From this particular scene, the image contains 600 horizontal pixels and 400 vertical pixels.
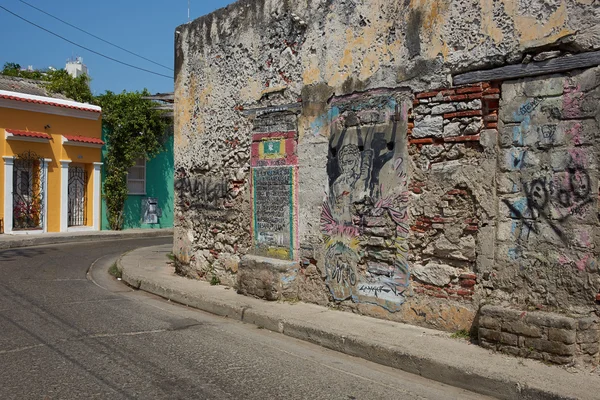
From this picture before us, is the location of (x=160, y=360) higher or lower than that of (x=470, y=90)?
lower

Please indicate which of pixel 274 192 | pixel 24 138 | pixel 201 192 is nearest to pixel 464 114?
pixel 274 192

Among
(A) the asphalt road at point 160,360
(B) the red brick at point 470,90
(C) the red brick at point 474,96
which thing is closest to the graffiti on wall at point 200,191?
(A) the asphalt road at point 160,360

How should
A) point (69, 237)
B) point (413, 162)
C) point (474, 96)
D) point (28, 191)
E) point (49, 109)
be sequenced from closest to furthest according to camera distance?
1. point (474, 96)
2. point (413, 162)
3. point (69, 237)
4. point (28, 191)
5. point (49, 109)

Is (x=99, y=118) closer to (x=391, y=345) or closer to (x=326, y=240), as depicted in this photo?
(x=326, y=240)

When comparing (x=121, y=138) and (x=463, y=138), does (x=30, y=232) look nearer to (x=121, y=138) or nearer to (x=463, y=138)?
(x=121, y=138)

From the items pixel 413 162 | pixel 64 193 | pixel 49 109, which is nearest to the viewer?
pixel 413 162

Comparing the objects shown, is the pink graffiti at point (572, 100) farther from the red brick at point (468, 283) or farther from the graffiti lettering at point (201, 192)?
the graffiti lettering at point (201, 192)

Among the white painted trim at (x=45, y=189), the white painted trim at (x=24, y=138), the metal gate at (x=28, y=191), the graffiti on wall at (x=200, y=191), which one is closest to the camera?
the graffiti on wall at (x=200, y=191)

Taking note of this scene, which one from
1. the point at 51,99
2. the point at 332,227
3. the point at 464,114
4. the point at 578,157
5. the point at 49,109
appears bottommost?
the point at 332,227

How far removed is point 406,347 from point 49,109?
52.5ft

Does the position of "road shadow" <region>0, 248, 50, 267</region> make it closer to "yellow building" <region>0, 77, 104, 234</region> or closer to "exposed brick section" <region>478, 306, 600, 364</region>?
"yellow building" <region>0, 77, 104, 234</region>

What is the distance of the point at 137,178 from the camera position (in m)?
21.3

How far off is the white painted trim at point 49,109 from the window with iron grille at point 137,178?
8.46 feet

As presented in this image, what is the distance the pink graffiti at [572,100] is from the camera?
16.0 feet
